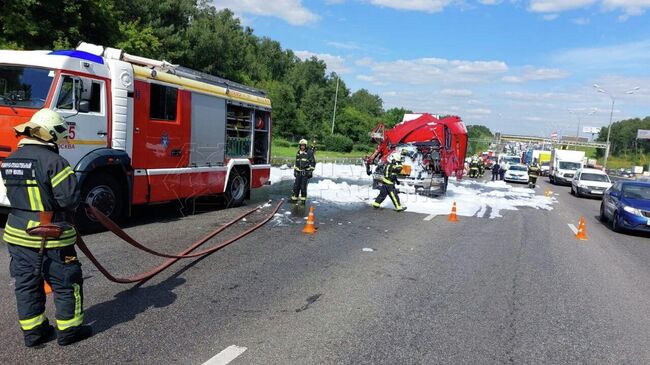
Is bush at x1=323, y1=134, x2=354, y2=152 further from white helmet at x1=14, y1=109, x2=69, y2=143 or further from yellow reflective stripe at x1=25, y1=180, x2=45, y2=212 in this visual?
yellow reflective stripe at x1=25, y1=180, x2=45, y2=212

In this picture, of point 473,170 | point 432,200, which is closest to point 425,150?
point 432,200

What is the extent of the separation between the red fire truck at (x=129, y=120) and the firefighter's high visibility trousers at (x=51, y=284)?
9.44ft

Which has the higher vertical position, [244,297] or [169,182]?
[169,182]

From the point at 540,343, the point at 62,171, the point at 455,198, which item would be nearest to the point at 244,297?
the point at 62,171

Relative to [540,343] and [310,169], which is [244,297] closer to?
[540,343]

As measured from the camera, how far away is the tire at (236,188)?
1185 cm

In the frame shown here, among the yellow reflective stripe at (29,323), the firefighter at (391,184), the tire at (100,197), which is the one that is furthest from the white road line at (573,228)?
the yellow reflective stripe at (29,323)

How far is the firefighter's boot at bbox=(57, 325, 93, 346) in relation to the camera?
383cm

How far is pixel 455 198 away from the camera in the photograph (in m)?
17.9

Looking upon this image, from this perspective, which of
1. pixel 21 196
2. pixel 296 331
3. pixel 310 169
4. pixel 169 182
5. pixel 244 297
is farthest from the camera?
pixel 310 169

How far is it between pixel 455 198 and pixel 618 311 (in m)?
12.4

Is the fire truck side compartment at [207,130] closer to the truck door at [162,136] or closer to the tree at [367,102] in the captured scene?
the truck door at [162,136]

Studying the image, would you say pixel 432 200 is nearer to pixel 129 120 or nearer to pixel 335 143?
pixel 129 120

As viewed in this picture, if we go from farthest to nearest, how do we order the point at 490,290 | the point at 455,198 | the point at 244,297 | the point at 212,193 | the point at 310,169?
the point at 455,198 < the point at 310,169 < the point at 212,193 < the point at 490,290 < the point at 244,297
